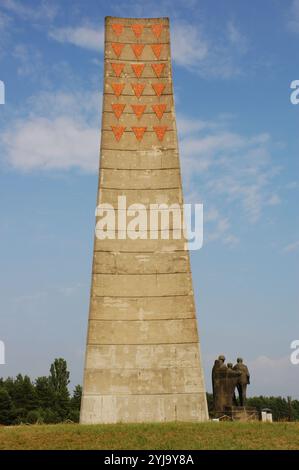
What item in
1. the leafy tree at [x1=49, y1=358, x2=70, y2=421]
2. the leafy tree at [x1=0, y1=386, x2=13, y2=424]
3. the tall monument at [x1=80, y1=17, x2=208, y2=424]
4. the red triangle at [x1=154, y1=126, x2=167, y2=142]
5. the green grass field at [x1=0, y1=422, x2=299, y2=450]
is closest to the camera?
the green grass field at [x1=0, y1=422, x2=299, y2=450]

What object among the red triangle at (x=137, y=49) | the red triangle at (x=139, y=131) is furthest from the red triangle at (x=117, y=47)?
the red triangle at (x=139, y=131)

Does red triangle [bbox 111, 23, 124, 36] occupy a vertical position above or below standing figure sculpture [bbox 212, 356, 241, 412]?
above

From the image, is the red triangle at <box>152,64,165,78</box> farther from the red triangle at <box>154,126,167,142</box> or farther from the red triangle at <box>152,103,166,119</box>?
the red triangle at <box>154,126,167,142</box>

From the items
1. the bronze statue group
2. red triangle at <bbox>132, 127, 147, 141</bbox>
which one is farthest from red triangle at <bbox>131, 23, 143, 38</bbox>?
the bronze statue group

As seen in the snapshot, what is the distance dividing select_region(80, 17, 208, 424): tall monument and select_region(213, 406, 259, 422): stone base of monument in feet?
2.31

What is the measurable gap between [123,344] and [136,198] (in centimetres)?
596

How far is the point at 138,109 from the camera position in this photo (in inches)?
985

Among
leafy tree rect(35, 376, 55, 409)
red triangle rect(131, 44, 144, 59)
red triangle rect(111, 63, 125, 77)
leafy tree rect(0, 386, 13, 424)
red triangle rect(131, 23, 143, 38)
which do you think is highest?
red triangle rect(131, 23, 143, 38)

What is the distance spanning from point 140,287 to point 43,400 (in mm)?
40083

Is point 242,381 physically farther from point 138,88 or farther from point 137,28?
point 137,28

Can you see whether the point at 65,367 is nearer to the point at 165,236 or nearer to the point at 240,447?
the point at 165,236

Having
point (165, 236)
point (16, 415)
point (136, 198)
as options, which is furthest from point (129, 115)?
point (16, 415)

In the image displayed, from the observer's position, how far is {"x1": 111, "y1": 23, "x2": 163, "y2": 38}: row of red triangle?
26.3 meters

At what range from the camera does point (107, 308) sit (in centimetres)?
2214
